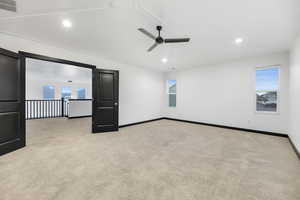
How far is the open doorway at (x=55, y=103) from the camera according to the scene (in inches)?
174

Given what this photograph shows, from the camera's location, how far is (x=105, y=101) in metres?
4.38

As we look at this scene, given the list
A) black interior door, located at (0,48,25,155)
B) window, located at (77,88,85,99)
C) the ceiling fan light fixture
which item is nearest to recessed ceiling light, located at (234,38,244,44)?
the ceiling fan light fixture

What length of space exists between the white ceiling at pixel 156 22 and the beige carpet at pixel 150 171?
2613mm

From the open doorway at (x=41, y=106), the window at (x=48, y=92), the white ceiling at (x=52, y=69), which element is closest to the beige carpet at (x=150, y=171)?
the open doorway at (x=41, y=106)

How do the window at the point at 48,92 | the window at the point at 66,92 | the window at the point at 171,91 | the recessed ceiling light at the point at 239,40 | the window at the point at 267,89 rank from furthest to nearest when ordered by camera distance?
1. the window at the point at 66,92
2. the window at the point at 48,92
3. the window at the point at 171,91
4. the window at the point at 267,89
5. the recessed ceiling light at the point at 239,40

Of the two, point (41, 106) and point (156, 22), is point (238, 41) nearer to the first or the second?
point (156, 22)

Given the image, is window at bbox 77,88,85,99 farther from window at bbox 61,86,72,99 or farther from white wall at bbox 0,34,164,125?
white wall at bbox 0,34,164,125

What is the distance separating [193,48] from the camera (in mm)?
3646

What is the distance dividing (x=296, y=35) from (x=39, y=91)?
46.2 feet

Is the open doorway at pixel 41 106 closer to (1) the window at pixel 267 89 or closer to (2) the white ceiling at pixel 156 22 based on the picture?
(2) the white ceiling at pixel 156 22

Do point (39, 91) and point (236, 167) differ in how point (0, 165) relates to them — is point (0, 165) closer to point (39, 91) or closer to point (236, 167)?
point (236, 167)

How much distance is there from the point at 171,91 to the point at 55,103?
7085mm

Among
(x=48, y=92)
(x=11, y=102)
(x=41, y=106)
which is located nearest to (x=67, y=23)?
(x=11, y=102)

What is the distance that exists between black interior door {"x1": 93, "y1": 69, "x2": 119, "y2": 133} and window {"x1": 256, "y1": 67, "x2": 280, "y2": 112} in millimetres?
4947
